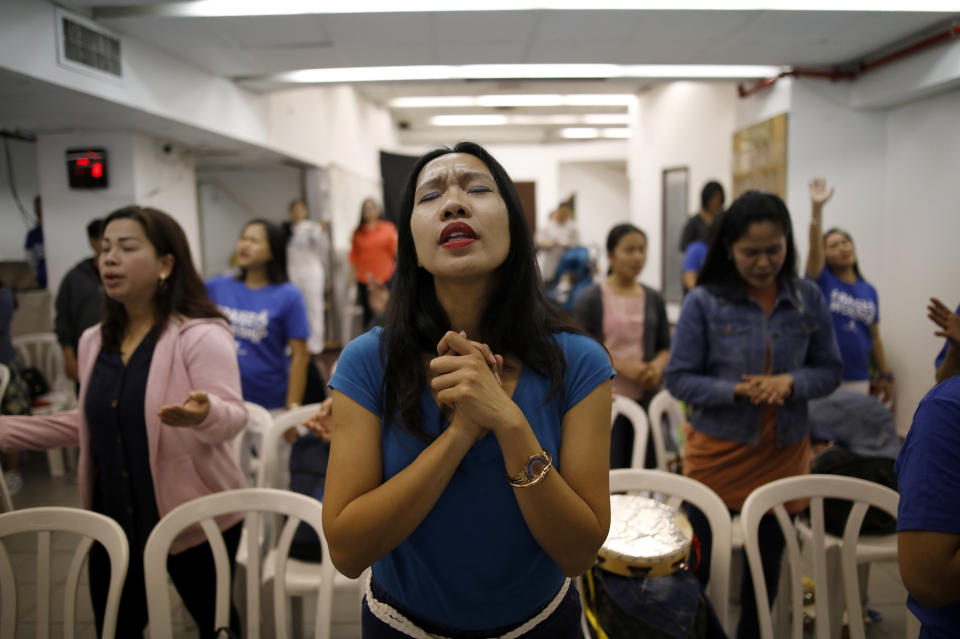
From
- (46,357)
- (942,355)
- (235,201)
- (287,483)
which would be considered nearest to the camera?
(942,355)

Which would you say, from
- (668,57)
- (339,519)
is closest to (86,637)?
(339,519)

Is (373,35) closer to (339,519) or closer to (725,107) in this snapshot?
(339,519)

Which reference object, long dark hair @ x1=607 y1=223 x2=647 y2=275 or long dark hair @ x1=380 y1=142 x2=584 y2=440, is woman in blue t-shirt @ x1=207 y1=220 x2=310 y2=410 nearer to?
long dark hair @ x1=607 y1=223 x2=647 y2=275

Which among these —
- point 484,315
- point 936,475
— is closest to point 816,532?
point 936,475

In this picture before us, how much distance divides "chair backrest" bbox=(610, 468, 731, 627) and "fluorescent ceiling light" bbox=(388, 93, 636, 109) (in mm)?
7131

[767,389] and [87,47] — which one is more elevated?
[87,47]

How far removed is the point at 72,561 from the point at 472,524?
1101 millimetres

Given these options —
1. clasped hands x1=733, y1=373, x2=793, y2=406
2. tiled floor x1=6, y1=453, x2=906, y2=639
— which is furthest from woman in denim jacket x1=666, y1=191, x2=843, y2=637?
tiled floor x1=6, y1=453, x2=906, y2=639

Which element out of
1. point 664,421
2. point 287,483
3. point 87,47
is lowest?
point 287,483

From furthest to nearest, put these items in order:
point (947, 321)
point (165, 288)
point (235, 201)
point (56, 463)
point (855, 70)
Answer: point (235, 201)
point (855, 70)
point (56, 463)
point (165, 288)
point (947, 321)

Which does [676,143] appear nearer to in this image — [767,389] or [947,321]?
[767,389]

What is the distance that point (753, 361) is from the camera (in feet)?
5.82

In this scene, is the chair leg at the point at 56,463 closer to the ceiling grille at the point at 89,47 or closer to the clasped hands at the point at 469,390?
the ceiling grille at the point at 89,47

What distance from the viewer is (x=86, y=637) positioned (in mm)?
1585
